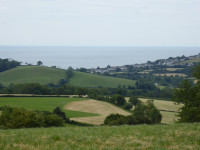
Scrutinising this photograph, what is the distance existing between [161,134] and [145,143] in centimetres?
271

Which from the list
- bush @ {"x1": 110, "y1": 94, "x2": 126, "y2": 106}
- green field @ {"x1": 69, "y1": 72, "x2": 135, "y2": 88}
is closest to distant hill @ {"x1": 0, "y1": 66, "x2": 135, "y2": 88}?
green field @ {"x1": 69, "y1": 72, "x2": 135, "y2": 88}

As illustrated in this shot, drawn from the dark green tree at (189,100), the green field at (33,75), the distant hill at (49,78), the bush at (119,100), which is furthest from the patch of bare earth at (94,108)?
the green field at (33,75)

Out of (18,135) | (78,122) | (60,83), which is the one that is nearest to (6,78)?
(60,83)

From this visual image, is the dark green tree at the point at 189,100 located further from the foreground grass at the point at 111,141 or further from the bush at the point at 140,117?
the foreground grass at the point at 111,141

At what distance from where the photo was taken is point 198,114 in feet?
86.0

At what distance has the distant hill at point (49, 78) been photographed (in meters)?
127

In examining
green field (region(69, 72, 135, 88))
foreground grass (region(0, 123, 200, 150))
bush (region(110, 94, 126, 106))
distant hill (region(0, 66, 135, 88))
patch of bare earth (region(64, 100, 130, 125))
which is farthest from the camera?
distant hill (region(0, 66, 135, 88))

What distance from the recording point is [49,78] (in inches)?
5251

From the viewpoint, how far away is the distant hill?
12719 cm

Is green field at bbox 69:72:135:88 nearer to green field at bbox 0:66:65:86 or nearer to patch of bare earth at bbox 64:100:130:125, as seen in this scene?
green field at bbox 0:66:65:86

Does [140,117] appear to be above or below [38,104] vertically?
above

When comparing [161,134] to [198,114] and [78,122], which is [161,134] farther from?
[78,122]

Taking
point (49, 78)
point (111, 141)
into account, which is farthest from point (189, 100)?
point (49, 78)

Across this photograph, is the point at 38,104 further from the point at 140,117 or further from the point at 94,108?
the point at 140,117
